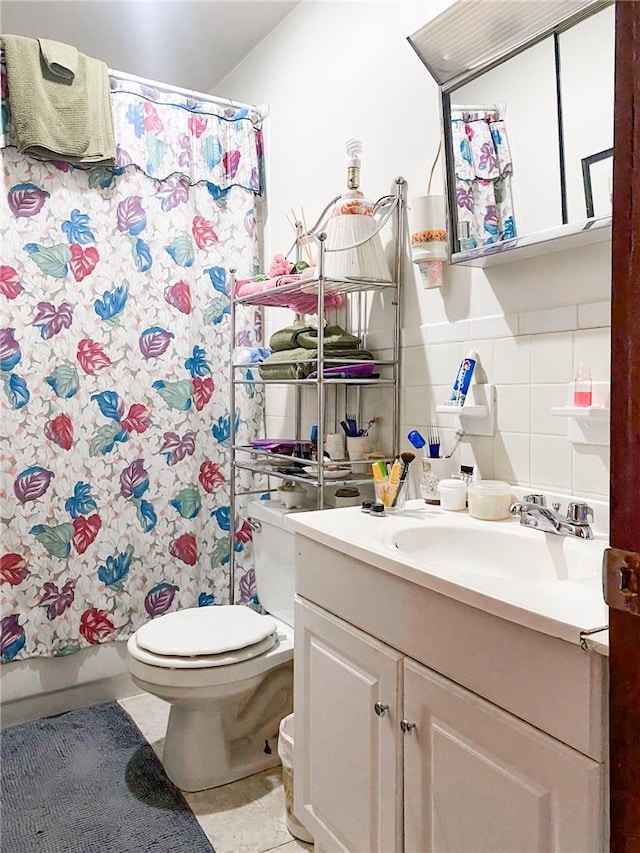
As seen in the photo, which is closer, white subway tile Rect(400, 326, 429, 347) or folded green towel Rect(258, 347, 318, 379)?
white subway tile Rect(400, 326, 429, 347)

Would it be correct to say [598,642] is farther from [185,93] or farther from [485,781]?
[185,93]

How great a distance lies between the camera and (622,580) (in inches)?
21.9

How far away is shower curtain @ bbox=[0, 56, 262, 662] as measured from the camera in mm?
2076

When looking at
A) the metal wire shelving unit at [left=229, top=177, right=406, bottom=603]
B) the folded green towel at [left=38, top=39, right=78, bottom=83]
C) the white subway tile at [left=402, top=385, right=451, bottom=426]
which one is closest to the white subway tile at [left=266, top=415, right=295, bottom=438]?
the metal wire shelving unit at [left=229, top=177, right=406, bottom=603]

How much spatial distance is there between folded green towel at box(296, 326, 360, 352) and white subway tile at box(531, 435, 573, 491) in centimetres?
64

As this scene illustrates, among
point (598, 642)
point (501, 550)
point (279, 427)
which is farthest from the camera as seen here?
point (279, 427)

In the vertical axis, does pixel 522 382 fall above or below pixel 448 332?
below

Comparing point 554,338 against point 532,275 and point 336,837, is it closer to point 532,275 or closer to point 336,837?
A: point 532,275

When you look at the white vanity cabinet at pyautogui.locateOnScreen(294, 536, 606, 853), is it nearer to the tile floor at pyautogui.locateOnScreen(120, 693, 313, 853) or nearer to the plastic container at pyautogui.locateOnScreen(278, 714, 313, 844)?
the plastic container at pyautogui.locateOnScreen(278, 714, 313, 844)

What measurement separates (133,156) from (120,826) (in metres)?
2.01

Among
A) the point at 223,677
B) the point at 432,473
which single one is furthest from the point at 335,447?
the point at 223,677

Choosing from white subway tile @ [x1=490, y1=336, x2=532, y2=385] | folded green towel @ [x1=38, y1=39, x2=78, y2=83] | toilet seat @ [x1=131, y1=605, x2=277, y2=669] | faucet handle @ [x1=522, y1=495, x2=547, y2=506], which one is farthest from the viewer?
folded green towel @ [x1=38, y1=39, x2=78, y2=83]

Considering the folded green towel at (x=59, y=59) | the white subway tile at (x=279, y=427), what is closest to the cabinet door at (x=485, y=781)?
the white subway tile at (x=279, y=427)

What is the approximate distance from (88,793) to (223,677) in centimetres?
52
